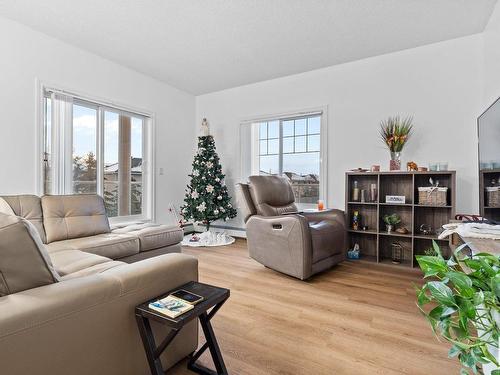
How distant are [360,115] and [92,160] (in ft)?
11.8

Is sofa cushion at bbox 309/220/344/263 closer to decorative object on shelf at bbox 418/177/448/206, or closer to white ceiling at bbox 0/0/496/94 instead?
decorative object on shelf at bbox 418/177/448/206

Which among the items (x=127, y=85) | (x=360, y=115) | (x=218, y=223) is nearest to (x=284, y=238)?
(x=360, y=115)

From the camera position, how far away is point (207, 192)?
442 centimetres

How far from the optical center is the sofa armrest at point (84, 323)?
2.71 feet

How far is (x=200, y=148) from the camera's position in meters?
4.66

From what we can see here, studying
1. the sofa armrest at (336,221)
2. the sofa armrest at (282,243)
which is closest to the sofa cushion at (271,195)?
the sofa armrest at (282,243)

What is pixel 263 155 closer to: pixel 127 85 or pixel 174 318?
pixel 127 85

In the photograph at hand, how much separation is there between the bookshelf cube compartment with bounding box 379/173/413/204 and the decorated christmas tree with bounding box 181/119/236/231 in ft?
7.52

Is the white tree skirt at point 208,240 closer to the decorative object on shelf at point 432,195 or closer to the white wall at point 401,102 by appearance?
the white wall at point 401,102

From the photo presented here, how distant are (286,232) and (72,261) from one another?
175 cm

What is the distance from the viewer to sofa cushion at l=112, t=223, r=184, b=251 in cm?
260

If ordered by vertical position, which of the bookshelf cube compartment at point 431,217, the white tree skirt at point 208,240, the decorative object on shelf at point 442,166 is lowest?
the white tree skirt at point 208,240

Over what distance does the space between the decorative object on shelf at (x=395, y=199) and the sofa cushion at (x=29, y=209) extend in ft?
11.6

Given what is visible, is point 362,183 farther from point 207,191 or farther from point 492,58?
point 207,191
